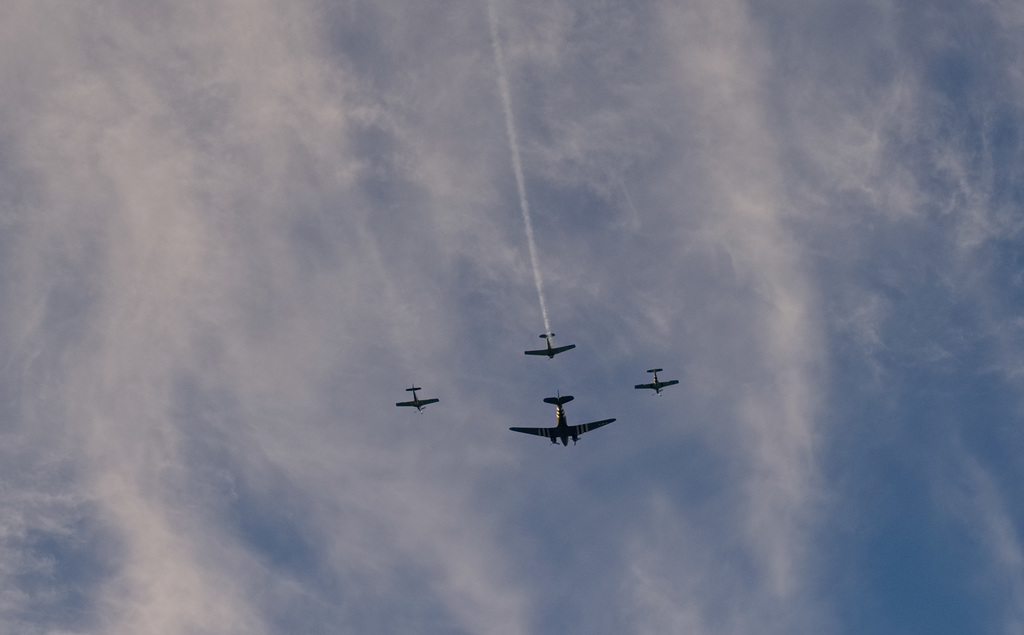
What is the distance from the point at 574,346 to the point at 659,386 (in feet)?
85.6

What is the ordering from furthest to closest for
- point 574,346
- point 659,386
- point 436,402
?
point 436,402
point 659,386
point 574,346

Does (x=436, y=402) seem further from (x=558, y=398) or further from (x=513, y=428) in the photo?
(x=558, y=398)

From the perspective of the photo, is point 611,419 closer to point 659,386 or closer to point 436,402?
point 659,386

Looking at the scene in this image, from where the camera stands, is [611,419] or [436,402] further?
[436,402]

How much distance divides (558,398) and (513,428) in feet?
44.3

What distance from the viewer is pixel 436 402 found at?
152m

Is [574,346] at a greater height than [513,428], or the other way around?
[574,346]

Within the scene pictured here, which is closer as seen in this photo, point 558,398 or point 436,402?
point 558,398

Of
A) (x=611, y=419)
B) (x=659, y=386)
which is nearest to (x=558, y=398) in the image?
(x=611, y=419)

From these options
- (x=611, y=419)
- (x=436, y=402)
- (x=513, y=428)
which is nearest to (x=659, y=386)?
(x=611, y=419)

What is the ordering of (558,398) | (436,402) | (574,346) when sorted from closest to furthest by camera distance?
(558,398) → (574,346) → (436,402)

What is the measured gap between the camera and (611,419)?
4815 inches

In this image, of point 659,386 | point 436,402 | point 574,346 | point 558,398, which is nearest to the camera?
point 558,398

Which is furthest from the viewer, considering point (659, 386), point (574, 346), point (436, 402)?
point (436, 402)
